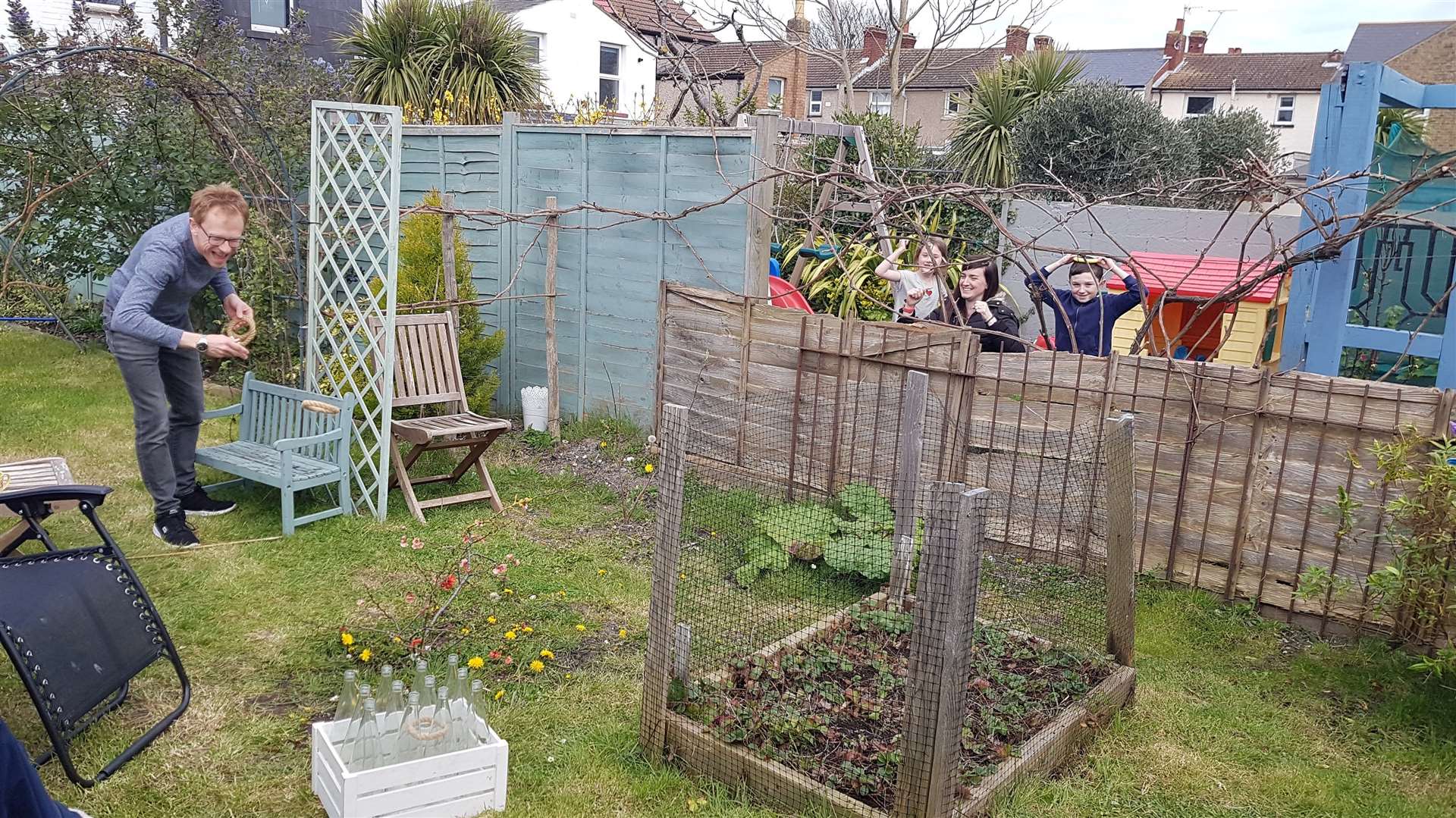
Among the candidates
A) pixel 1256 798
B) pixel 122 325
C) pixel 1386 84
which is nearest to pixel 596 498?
pixel 122 325

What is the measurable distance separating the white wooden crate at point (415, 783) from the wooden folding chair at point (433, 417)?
2829 mm

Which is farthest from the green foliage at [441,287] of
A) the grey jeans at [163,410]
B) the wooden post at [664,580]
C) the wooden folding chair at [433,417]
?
the wooden post at [664,580]

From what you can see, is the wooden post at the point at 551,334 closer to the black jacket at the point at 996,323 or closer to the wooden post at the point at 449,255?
the wooden post at the point at 449,255

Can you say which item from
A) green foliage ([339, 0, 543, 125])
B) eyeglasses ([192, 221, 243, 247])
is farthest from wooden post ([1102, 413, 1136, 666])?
green foliage ([339, 0, 543, 125])

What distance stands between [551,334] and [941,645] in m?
5.17

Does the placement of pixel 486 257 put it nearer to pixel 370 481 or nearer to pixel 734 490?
pixel 370 481

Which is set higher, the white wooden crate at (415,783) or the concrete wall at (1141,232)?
the concrete wall at (1141,232)

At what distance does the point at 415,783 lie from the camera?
9.81ft

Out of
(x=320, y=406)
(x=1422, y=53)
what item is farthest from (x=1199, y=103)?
(x=320, y=406)

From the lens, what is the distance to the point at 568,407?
25.7 ft

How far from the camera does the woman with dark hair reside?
5.93m

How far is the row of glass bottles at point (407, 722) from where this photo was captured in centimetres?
298

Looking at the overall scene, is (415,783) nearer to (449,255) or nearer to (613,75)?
(449,255)

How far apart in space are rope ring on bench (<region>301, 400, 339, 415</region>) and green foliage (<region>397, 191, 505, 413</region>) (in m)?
1.79
